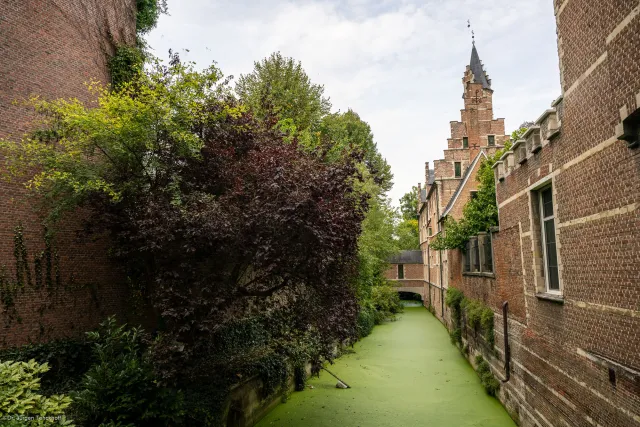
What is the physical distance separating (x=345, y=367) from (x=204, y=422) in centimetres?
819

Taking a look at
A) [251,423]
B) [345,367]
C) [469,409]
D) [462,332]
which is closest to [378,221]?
[462,332]

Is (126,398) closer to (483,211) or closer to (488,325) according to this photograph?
(488,325)

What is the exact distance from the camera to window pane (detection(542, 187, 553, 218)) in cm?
Result: 766

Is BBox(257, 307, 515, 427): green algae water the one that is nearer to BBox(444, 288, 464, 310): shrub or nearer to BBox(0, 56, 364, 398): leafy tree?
BBox(444, 288, 464, 310): shrub

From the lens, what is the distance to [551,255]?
7758mm

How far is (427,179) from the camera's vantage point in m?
34.9

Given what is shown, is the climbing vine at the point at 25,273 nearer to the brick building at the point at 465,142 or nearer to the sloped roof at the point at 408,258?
the brick building at the point at 465,142

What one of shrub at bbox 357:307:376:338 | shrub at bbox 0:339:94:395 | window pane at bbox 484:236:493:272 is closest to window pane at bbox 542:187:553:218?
window pane at bbox 484:236:493:272

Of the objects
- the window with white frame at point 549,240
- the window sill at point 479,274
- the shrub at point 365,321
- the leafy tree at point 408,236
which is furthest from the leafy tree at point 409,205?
the window with white frame at point 549,240

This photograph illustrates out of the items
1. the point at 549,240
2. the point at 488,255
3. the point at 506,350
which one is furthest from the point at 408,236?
the point at 549,240

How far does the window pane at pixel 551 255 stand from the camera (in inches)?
299

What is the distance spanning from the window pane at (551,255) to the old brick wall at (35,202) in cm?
911

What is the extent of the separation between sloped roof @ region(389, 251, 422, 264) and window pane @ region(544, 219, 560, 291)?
32300 mm

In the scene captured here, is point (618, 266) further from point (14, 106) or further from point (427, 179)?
point (427, 179)
